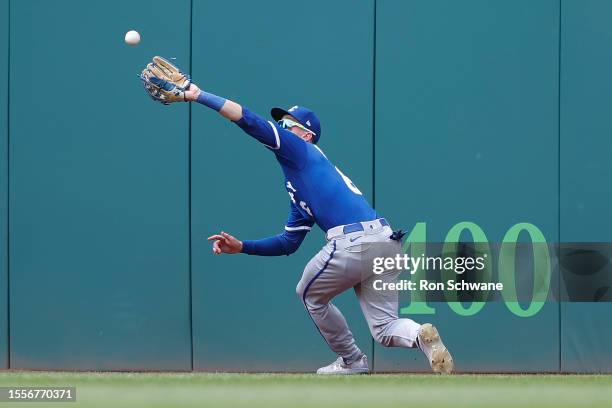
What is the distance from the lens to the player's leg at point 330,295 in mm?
7961

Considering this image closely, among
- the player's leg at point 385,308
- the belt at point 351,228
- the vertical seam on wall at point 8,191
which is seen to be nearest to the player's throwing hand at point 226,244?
the belt at point 351,228

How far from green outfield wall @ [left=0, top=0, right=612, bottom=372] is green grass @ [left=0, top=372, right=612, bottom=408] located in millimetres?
1367

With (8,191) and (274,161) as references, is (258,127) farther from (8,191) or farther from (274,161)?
(8,191)

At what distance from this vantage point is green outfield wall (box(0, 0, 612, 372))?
10.0 meters

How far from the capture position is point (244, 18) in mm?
10086

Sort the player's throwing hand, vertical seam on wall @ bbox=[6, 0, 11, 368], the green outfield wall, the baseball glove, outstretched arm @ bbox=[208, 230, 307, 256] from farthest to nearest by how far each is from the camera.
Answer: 1. vertical seam on wall @ bbox=[6, 0, 11, 368]
2. the green outfield wall
3. outstretched arm @ bbox=[208, 230, 307, 256]
4. the player's throwing hand
5. the baseball glove

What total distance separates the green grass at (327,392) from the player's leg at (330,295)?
347 mm

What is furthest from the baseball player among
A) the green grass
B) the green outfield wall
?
the green outfield wall

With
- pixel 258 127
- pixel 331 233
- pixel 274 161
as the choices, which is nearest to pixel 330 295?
pixel 331 233

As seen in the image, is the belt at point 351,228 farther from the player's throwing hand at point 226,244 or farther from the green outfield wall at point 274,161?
the green outfield wall at point 274,161

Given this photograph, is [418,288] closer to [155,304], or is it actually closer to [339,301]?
[339,301]

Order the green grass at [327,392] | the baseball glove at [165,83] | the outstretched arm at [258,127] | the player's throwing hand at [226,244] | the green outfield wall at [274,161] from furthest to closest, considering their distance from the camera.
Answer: the green outfield wall at [274,161] → the player's throwing hand at [226,244] → the baseball glove at [165,83] → the outstretched arm at [258,127] → the green grass at [327,392]

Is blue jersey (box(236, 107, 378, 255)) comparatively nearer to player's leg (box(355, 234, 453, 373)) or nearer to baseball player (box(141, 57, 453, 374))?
baseball player (box(141, 57, 453, 374))

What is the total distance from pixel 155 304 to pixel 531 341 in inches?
115
